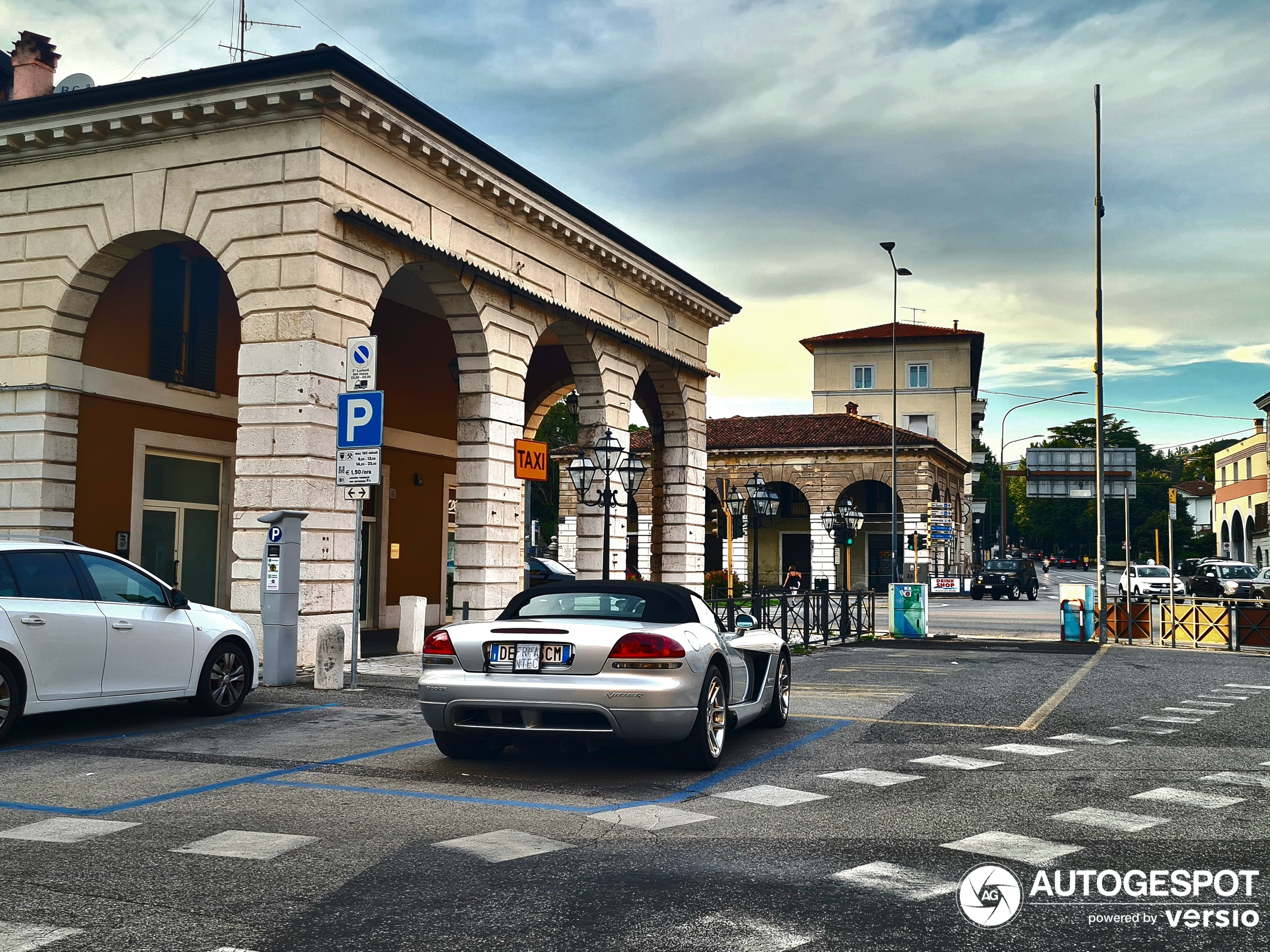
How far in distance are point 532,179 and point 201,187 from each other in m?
Answer: 5.88

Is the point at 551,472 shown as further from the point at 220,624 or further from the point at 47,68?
the point at 220,624

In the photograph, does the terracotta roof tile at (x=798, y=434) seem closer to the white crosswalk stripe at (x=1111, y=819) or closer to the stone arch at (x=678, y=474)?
the stone arch at (x=678, y=474)

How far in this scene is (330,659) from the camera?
12.8m

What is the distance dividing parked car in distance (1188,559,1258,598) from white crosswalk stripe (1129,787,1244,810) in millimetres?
20890

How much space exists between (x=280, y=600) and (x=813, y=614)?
14.0 meters

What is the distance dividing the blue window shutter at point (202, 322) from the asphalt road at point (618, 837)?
9.15 meters

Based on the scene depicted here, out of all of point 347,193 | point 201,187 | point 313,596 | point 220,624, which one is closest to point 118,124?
point 201,187

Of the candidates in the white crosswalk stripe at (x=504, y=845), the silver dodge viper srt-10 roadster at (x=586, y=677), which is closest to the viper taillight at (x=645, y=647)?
the silver dodge viper srt-10 roadster at (x=586, y=677)

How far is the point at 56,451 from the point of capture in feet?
53.6

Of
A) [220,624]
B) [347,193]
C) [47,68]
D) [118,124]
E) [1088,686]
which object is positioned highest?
[47,68]

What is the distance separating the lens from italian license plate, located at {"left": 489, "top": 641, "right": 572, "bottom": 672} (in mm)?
7789

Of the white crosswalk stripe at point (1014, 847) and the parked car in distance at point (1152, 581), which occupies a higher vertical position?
the parked car in distance at point (1152, 581)

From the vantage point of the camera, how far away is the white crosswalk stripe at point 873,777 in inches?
307

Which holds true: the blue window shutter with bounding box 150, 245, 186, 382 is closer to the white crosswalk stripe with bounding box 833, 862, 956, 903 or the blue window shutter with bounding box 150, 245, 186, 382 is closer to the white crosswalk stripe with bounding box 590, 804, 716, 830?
the white crosswalk stripe with bounding box 590, 804, 716, 830
